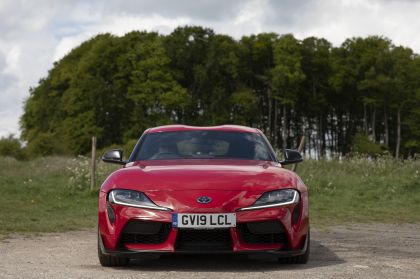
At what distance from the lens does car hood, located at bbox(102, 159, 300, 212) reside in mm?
7227

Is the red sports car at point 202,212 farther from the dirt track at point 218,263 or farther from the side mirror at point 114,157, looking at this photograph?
the side mirror at point 114,157

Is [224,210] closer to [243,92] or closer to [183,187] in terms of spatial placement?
[183,187]

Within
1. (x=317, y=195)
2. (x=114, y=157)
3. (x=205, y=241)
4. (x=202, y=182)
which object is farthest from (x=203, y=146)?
(x=317, y=195)

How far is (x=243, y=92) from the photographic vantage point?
72000 millimetres

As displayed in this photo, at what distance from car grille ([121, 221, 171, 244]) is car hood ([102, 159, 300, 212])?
0.22 meters

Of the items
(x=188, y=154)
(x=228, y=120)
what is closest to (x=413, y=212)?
(x=188, y=154)

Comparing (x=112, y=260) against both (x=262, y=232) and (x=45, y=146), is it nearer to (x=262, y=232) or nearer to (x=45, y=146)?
(x=262, y=232)

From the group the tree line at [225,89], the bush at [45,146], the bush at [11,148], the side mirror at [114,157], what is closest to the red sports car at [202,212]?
the side mirror at [114,157]

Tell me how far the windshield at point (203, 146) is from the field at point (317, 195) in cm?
402

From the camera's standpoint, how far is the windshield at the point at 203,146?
8.75 meters

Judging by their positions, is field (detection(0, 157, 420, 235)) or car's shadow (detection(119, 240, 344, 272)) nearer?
car's shadow (detection(119, 240, 344, 272))

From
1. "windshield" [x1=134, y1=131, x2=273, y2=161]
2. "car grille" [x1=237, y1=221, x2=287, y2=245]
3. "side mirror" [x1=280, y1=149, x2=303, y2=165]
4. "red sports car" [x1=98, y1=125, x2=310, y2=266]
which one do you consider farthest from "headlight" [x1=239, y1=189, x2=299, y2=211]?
"side mirror" [x1=280, y1=149, x2=303, y2=165]

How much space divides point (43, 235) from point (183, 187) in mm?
5049

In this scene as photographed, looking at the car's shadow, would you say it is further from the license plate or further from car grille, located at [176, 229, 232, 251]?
the license plate
